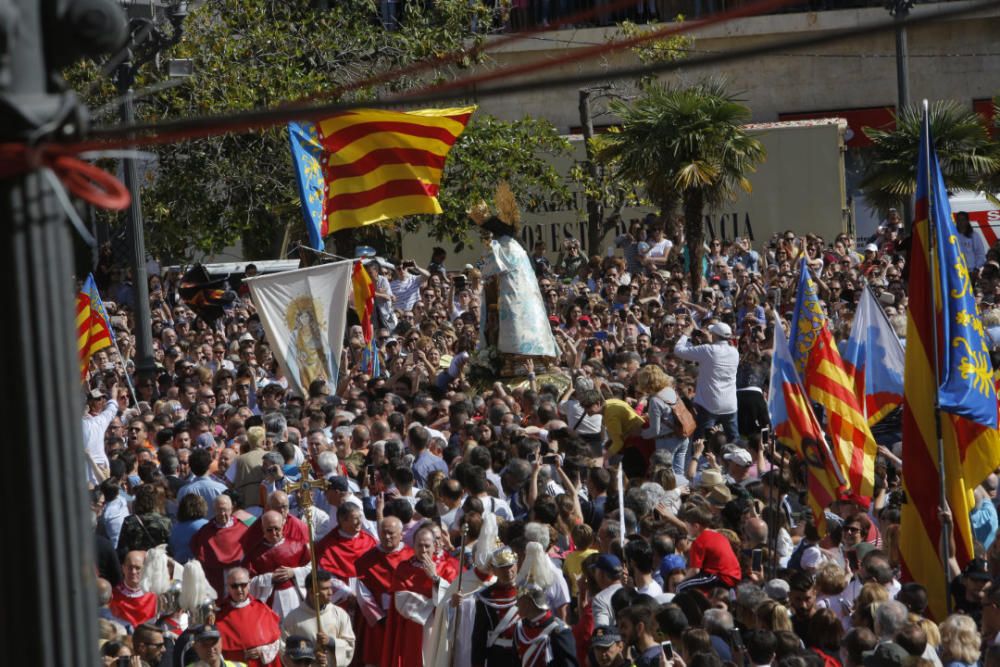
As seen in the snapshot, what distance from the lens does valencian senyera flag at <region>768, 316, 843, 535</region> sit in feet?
33.5

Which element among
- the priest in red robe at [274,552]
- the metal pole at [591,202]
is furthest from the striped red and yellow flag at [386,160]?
the metal pole at [591,202]

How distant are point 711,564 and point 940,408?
5.14 ft

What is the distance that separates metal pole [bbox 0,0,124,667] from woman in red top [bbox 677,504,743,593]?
5867 mm

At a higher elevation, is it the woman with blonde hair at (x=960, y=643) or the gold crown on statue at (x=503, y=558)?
the gold crown on statue at (x=503, y=558)

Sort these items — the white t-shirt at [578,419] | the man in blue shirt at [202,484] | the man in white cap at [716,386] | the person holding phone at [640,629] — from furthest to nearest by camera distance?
the man in white cap at [716,386] < the white t-shirt at [578,419] < the man in blue shirt at [202,484] < the person holding phone at [640,629]

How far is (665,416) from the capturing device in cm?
1340

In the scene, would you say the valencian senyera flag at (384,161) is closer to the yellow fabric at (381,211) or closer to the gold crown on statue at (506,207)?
the yellow fabric at (381,211)

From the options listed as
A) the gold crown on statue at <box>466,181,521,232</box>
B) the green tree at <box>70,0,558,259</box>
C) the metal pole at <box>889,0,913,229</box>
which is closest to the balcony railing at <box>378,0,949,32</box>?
the green tree at <box>70,0,558,259</box>

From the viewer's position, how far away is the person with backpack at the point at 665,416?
526 inches

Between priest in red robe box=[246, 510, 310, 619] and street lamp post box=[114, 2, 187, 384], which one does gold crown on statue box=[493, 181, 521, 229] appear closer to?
street lamp post box=[114, 2, 187, 384]

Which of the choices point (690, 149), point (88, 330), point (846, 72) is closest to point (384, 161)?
point (88, 330)

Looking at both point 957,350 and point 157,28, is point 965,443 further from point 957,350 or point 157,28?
point 157,28

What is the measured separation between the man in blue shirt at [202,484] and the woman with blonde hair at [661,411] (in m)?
3.92

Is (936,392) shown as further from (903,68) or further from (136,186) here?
(903,68)
